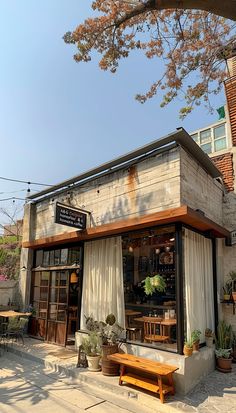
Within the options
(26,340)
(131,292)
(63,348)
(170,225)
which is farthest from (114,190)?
(26,340)

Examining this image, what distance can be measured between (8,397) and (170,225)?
4545mm

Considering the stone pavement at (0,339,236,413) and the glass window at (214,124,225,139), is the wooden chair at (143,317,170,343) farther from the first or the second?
the glass window at (214,124,225,139)

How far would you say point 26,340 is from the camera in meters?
9.70

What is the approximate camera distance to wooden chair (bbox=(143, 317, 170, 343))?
6.79m

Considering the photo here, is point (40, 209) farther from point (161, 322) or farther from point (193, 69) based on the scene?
point (193, 69)

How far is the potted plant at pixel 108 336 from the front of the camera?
649cm

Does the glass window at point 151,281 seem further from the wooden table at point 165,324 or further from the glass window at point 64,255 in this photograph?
the glass window at point 64,255

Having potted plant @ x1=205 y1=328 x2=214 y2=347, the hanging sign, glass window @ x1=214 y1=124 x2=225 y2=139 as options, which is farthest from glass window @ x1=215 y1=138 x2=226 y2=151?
potted plant @ x1=205 y1=328 x2=214 y2=347

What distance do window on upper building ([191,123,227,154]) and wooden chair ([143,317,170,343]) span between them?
553 centimetres

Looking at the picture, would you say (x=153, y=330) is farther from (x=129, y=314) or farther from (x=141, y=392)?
(x=141, y=392)

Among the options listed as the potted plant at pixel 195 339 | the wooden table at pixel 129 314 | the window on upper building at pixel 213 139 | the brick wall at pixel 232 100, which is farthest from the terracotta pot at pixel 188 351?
the window on upper building at pixel 213 139

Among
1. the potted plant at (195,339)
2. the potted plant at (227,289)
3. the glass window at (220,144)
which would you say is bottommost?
the potted plant at (195,339)

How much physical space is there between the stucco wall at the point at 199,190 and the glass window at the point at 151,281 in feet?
2.96

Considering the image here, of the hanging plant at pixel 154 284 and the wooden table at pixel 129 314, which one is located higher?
the hanging plant at pixel 154 284
